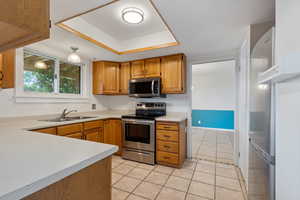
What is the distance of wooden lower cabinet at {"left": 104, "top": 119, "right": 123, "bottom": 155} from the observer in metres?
2.83

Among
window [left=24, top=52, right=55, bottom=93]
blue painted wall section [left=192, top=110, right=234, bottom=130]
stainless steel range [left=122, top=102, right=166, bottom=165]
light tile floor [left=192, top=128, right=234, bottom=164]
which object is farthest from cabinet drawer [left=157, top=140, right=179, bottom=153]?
blue painted wall section [left=192, top=110, right=234, bottom=130]

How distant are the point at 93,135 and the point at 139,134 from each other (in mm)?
864

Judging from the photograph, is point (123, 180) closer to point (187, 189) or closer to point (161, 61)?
point (187, 189)

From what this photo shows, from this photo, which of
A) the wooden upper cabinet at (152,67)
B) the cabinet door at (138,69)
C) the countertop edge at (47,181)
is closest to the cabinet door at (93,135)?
the cabinet door at (138,69)

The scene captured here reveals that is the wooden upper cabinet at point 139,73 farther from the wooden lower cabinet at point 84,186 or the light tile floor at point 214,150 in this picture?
the wooden lower cabinet at point 84,186

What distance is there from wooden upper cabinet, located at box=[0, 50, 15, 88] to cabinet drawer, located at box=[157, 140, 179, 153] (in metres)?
2.25

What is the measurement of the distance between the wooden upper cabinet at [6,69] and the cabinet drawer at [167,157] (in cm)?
235

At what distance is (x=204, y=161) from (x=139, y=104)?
1.84m

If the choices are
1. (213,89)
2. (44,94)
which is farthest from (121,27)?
(213,89)

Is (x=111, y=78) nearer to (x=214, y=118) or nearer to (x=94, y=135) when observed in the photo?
(x=94, y=135)

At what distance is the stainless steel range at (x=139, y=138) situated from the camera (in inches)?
99.0

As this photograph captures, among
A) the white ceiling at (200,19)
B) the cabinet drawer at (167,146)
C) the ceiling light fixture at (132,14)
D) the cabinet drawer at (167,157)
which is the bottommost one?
the cabinet drawer at (167,157)

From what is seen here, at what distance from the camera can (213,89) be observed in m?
5.80

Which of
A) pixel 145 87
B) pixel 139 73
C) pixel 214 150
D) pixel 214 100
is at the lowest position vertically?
pixel 214 150
